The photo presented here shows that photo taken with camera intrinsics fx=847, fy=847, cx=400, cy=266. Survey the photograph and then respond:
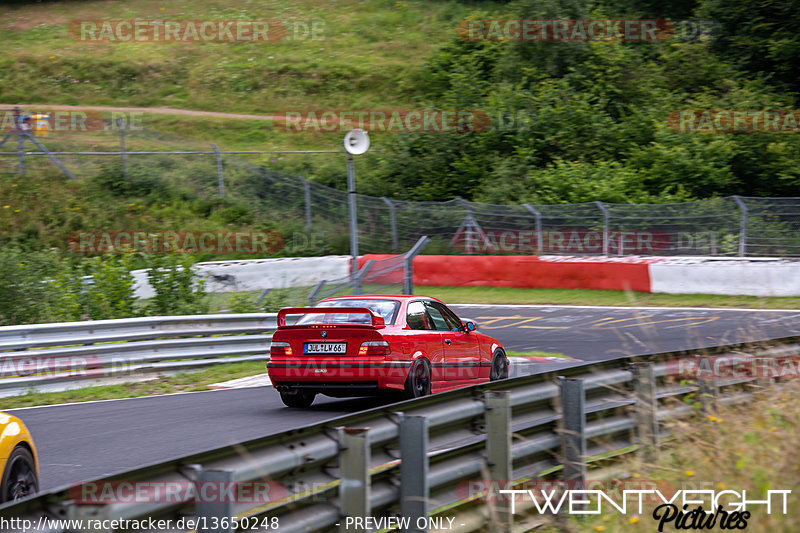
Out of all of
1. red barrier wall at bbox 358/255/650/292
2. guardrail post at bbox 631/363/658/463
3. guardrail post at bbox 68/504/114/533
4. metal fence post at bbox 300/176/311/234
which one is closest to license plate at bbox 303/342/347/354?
guardrail post at bbox 631/363/658/463

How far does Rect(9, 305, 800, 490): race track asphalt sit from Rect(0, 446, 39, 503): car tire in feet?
2.20

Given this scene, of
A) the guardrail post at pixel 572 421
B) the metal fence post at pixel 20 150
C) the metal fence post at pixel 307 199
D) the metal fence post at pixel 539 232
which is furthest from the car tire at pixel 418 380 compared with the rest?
the metal fence post at pixel 20 150

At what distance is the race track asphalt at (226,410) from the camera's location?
26.8 feet

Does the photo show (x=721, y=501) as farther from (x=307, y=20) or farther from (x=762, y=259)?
(x=307, y=20)

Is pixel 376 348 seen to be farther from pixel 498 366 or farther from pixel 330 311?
pixel 498 366

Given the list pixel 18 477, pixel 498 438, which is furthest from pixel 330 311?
pixel 498 438

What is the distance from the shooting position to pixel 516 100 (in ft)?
114

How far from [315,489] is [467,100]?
33.4 metres

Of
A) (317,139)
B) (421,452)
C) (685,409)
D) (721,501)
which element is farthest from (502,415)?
(317,139)

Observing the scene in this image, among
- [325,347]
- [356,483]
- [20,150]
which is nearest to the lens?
[356,483]

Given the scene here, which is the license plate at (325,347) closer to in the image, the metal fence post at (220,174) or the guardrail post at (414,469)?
the guardrail post at (414,469)

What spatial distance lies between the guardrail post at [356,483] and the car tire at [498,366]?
7.93 m

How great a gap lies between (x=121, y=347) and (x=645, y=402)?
31.6 ft

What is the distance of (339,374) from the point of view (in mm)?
9914
